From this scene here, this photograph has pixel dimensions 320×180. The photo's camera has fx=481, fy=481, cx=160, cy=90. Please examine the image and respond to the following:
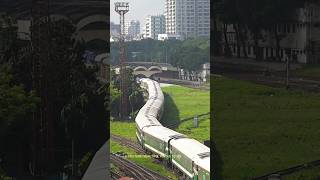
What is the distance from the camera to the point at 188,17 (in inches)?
307

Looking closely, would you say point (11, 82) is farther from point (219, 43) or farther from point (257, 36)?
point (257, 36)

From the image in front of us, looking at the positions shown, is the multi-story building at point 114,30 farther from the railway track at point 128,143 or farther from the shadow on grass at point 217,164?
the shadow on grass at point 217,164

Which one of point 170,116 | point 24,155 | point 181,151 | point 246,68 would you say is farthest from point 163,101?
point 24,155

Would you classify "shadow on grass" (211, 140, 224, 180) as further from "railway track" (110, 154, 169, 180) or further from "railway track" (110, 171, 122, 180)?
"railway track" (110, 171, 122, 180)

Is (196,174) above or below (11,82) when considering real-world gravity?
below

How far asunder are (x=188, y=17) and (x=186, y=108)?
1472mm

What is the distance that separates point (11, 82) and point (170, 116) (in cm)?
257

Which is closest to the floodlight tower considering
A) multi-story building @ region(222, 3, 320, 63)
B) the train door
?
the train door

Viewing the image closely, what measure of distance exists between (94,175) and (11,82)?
202 centimetres

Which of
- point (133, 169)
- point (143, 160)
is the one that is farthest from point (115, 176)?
point (143, 160)

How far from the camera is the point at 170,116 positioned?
7934mm

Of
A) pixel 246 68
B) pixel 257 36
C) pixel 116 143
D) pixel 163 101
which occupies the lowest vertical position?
pixel 116 143

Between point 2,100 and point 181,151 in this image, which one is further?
point 181,151

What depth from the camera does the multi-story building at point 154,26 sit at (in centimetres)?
776
